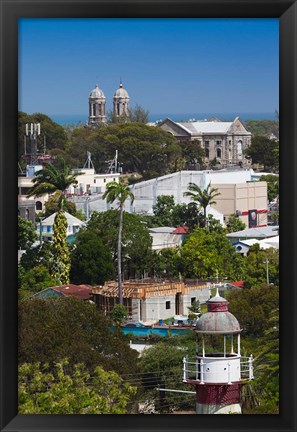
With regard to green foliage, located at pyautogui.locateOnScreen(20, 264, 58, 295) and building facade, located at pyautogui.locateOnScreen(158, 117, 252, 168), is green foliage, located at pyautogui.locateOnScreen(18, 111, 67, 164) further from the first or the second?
green foliage, located at pyautogui.locateOnScreen(20, 264, 58, 295)

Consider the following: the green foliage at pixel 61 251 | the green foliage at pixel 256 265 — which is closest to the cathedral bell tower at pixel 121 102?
the green foliage at pixel 256 265

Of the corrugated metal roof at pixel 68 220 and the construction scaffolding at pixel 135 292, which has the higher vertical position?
the corrugated metal roof at pixel 68 220

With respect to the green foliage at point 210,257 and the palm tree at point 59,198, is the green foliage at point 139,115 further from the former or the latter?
the green foliage at point 210,257

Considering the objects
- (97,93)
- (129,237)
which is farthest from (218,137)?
(129,237)

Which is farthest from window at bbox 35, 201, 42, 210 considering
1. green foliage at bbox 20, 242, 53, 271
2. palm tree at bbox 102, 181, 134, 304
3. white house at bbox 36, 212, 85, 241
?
palm tree at bbox 102, 181, 134, 304
